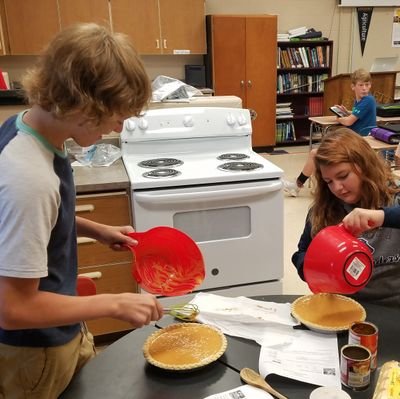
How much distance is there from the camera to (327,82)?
6410 millimetres

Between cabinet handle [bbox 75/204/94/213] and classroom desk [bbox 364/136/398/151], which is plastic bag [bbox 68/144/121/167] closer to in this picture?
cabinet handle [bbox 75/204/94/213]

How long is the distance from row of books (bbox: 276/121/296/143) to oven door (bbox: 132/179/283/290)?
470cm

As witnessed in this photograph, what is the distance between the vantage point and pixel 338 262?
3.59 ft

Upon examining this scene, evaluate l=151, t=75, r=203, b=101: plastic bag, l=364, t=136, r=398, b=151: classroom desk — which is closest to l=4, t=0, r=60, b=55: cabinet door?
l=151, t=75, r=203, b=101: plastic bag

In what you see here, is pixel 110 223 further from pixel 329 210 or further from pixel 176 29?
pixel 176 29

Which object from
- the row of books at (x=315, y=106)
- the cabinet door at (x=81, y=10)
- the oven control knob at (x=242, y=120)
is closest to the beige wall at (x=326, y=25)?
the row of books at (x=315, y=106)

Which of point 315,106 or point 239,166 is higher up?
point 239,166

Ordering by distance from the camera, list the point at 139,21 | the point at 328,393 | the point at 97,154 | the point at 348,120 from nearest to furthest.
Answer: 1. the point at 328,393
2. the point at 97,154
3. the point at 348,120
4. the point at 139,21

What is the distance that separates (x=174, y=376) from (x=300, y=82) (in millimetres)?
6365

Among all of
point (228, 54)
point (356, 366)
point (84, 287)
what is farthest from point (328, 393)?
point (228, 54)

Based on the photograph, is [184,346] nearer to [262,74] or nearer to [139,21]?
[139,21]

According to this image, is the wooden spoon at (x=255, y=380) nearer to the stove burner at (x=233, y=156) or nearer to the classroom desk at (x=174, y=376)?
the classroom desk at (x=174, y=376)

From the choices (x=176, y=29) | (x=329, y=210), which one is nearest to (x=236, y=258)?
(x=329, y=210)

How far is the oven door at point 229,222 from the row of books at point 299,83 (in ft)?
15.5
